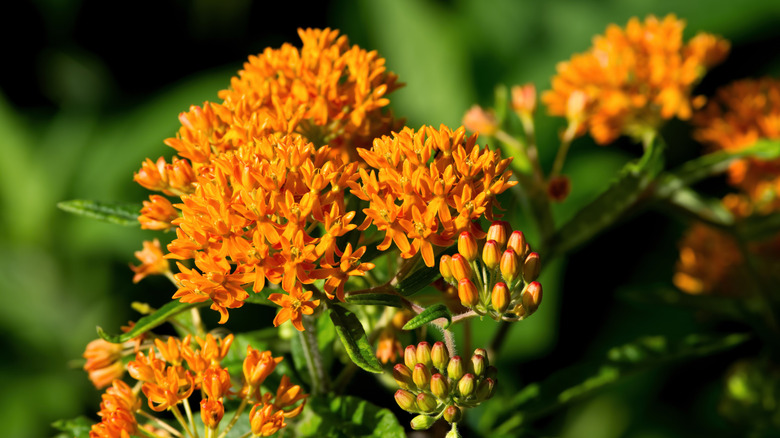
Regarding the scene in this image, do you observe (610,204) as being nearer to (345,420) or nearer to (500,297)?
(500,297)

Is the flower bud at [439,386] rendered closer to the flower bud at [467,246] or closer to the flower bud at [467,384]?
the flower bud at [467,384]

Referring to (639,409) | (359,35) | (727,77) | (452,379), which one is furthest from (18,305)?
(727,77)

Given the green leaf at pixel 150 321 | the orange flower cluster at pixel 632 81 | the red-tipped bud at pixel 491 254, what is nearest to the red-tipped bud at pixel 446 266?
→ the red-tipped bud at pixel 491 254

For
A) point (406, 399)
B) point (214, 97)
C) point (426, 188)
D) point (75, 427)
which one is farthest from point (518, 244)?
point (214, 97)

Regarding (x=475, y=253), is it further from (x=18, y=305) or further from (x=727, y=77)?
(x=727, y=77)

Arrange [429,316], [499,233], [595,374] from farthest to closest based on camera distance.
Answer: [595,374], [499,233], [429,316]

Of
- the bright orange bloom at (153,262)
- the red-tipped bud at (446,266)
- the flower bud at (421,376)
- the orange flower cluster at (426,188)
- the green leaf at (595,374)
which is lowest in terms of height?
the green leaf at (595,374)

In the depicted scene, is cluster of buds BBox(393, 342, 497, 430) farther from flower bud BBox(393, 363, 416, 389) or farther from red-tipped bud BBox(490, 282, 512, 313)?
red-tipped bud BBox(490, 282, 512, 313)
